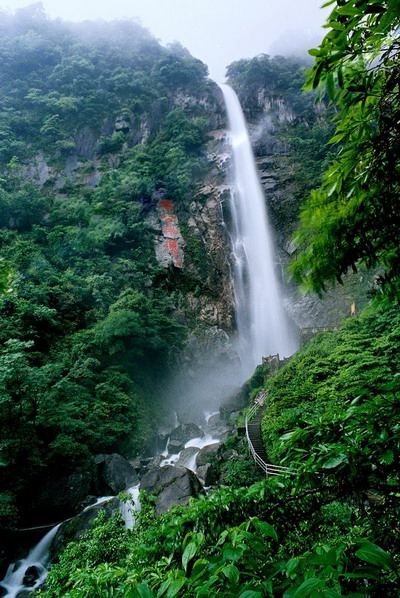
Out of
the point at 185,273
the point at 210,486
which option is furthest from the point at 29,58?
the point at 210,486

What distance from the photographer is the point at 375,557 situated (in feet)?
2.23

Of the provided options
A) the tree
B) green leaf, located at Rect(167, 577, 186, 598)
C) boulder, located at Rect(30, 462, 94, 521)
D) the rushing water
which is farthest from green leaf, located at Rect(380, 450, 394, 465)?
boulder, located at Rect(30, 462, 94, 521)

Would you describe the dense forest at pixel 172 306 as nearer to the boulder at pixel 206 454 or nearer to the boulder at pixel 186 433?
the boulder at pixel 206 454

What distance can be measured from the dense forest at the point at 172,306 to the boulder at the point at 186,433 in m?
1.22

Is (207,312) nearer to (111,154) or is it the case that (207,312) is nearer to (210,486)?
(210,486)

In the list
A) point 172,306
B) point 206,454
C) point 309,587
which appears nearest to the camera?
point 309,587

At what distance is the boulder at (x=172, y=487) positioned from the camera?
281 inches

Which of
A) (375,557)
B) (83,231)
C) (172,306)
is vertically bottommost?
(172,306)

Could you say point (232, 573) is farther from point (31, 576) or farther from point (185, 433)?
point (185, 433)

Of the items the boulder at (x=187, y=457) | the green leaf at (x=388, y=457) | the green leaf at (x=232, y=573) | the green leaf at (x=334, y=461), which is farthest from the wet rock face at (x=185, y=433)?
the green leaf at (x=232, y=573)

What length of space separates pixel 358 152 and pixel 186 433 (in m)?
13.3

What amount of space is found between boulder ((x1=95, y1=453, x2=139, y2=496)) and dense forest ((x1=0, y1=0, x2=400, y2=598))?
54cm

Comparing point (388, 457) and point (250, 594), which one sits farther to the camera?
point (388, 457)

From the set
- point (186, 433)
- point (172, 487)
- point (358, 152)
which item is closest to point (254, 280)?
point (186, 433)
